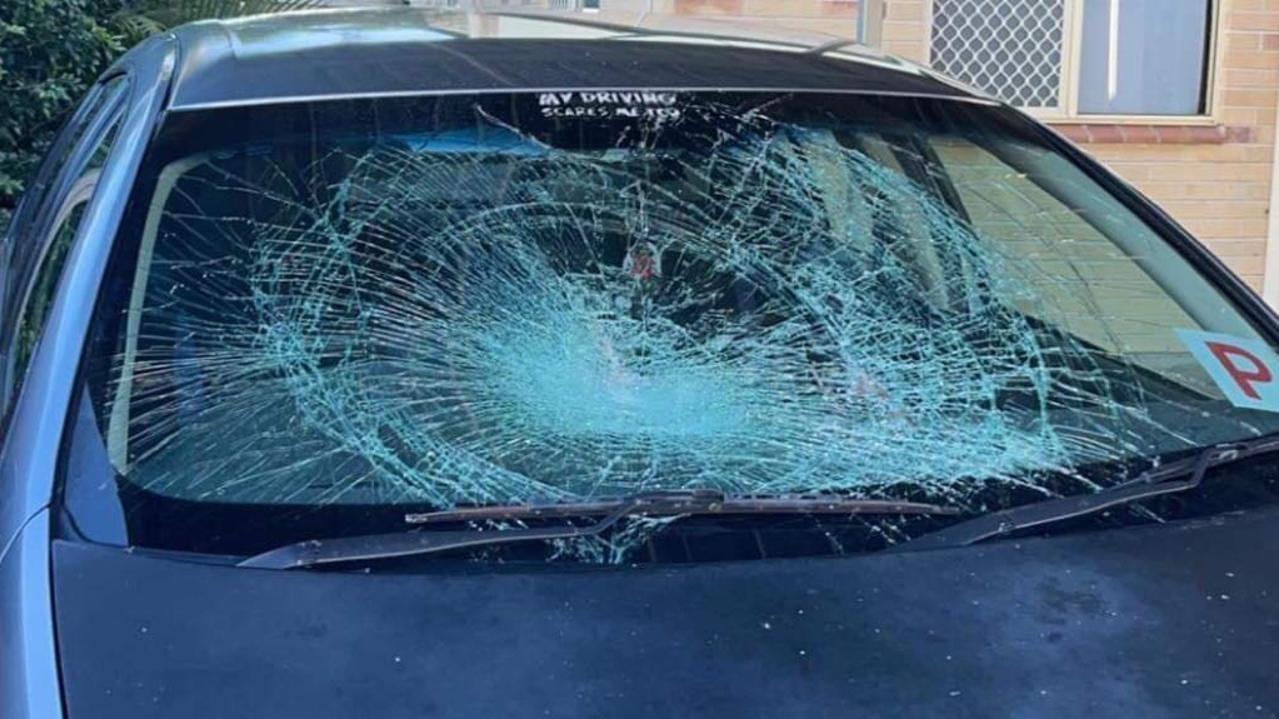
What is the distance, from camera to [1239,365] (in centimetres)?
237

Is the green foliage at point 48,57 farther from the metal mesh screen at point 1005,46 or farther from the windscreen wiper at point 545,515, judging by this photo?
the windscreen wiper at point 545,515

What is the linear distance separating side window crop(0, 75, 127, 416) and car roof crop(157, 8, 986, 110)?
0.78 ft

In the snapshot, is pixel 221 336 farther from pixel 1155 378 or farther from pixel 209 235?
pixel 1155 378

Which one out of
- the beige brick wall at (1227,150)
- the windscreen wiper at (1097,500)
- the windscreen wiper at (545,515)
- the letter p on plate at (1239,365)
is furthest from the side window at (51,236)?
the beige brick wall at (1227,150)

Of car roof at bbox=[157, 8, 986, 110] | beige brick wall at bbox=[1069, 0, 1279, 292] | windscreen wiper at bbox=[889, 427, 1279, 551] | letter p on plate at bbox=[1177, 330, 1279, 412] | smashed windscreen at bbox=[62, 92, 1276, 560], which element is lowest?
beige brick wall at bbox=[1069, 0, 1279, 292]

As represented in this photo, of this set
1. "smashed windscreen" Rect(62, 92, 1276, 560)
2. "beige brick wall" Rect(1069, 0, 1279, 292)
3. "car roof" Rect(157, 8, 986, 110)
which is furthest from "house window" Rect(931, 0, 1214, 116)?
"smashed windscreen" Rect(62, 92, 1276, 560)

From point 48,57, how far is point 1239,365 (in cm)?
480

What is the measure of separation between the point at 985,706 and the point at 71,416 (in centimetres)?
117

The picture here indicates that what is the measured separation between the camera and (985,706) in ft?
5.09

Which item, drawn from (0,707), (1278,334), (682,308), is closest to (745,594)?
(682,308)

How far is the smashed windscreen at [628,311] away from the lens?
2.00 m

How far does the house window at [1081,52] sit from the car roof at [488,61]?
13.2 feet

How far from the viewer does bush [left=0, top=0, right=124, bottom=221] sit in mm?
5559

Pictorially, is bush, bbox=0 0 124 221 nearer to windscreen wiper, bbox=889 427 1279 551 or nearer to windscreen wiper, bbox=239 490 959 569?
windscreen wiper, bbox=239 490 959 569
